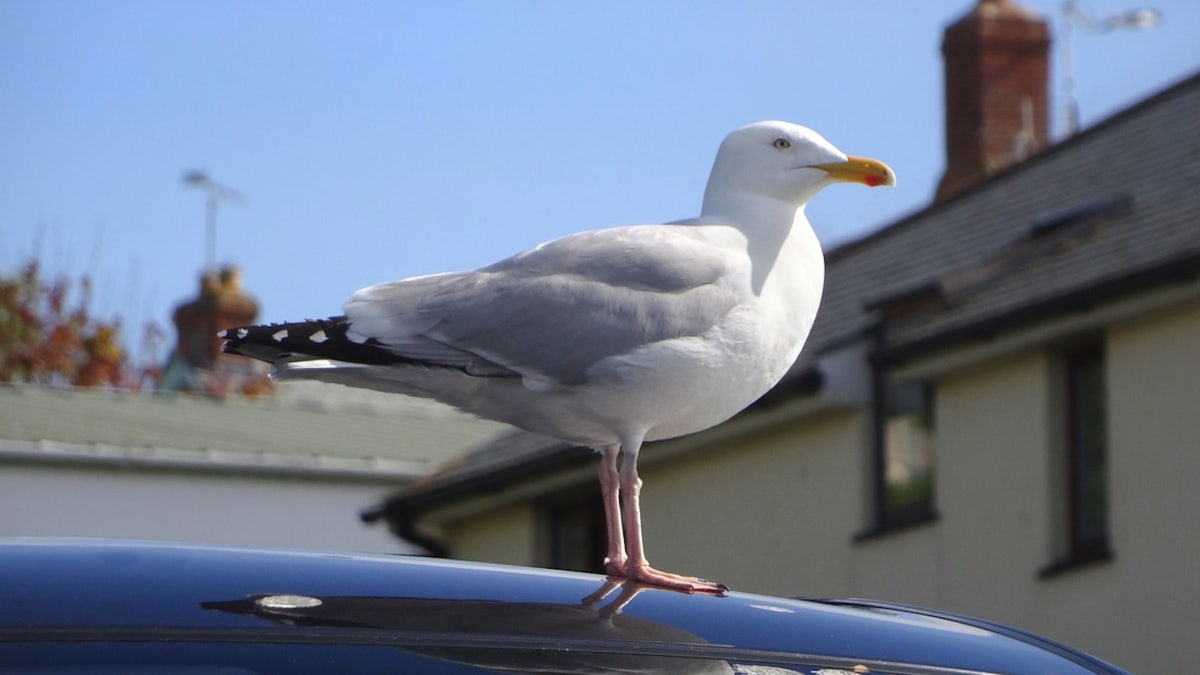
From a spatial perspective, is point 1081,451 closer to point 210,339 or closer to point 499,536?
point 499,536

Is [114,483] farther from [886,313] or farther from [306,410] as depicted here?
[886,313]

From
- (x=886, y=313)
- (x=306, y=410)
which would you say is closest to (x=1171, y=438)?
(x=886, y=313)

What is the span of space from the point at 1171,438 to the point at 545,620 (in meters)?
13.3

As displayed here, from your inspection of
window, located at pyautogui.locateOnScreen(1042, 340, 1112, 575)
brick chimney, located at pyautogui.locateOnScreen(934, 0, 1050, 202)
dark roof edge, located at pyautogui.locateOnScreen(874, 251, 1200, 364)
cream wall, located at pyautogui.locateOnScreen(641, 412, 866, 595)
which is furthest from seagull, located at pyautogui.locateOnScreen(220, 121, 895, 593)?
brick chimney, located at pyautogui.locateOnScreen(934, 0, 1050, 202)

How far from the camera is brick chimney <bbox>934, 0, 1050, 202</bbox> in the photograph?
26859mm

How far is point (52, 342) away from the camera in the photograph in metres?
46.2

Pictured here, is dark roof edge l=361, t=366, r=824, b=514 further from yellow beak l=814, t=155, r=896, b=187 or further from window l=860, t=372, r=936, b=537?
yellow beak l=814, t=155, r=896, b=187

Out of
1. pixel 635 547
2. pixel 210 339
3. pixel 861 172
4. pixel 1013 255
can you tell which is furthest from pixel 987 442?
pixel 210 339

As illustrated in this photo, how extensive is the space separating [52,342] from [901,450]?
3025cm

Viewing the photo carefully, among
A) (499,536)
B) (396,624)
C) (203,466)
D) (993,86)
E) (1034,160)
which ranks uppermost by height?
(993,86)

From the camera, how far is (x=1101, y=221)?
61.0 feet

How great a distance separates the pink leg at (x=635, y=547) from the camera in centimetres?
433

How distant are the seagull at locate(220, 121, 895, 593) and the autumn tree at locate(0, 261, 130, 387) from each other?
4160cm

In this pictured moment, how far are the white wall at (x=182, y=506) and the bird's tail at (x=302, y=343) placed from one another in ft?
72.2
